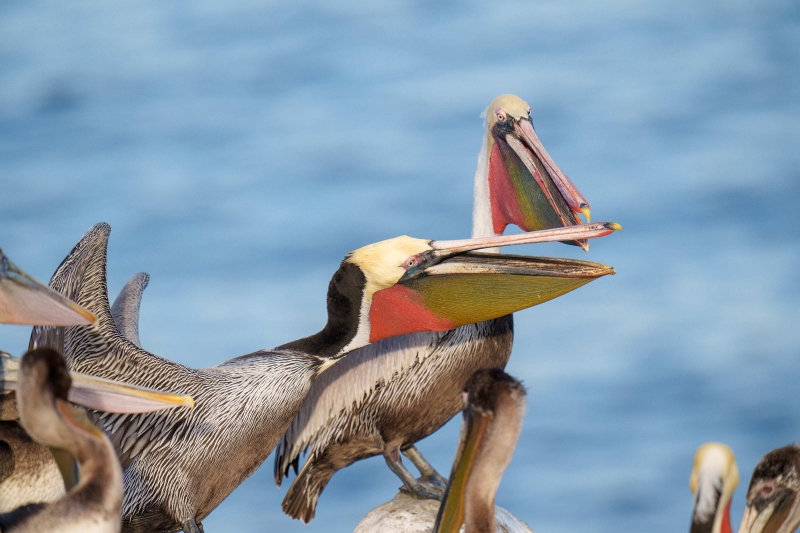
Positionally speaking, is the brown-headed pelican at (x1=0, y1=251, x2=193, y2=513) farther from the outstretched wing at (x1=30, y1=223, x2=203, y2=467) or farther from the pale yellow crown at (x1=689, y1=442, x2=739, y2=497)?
the pale yellow crown at (x1=689, y1=442, x2=739, y2=497)

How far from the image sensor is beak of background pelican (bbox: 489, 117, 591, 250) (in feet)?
22.2

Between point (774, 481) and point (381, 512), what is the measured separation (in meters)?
2.26

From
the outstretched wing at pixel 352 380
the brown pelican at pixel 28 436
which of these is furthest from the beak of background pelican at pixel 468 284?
the brown pelican at pixel 28 436

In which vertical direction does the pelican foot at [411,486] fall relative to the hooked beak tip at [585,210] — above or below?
below

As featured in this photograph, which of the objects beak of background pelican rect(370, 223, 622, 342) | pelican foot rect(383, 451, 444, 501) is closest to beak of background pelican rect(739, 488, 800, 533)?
beak of background pelican rect(370, 223, 622, 342)

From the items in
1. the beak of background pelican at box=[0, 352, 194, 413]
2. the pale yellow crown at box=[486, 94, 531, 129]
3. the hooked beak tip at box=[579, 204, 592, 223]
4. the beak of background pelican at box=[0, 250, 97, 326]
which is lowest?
the beak of background pelican at box=[0, 352, 194, 413]

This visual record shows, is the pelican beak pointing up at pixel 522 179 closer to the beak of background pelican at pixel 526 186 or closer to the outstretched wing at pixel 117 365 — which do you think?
the beak of background pelican at pixel 526 186

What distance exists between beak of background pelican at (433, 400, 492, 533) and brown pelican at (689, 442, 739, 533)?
68cm

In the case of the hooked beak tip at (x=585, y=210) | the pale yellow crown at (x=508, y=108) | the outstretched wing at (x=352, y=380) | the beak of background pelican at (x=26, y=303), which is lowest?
the beak of background pelican at (x=26, y=303)

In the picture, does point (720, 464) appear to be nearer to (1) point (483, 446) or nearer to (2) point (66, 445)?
(1) point (483, 446)

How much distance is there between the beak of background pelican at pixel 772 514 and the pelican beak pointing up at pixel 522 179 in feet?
7.52

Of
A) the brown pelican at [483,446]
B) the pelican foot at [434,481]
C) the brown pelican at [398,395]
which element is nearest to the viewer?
the brown pelican at [483,446]

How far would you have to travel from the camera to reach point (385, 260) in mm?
5945

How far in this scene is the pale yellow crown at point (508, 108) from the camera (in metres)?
7.07
